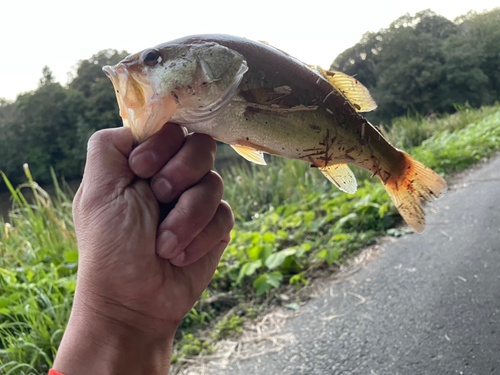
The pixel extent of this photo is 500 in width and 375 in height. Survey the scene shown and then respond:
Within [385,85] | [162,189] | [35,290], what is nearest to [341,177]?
[162,189]

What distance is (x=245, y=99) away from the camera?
3.64 ft

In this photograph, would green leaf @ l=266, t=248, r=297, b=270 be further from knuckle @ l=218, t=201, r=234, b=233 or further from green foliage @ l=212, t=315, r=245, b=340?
knuckle @ l=218, t=201, r=234, b=233

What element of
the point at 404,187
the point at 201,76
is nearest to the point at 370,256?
the point at 404,187

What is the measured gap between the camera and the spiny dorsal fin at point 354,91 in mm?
1352

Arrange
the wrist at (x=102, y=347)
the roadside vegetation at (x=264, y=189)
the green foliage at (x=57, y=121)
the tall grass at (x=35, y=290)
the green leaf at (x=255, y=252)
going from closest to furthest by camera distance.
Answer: the wrist at (x=102, y=347) → the tall grass at (x=35, y=290) → the roadside vegetation at (x=264, y=189) → the green leaf at (x=255, y=252) → the green foliage at (x=57, y=121)

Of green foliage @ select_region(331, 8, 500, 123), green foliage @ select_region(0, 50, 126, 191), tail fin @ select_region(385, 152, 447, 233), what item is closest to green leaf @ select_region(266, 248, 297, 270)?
tail fin @ select_region(385, 152, 447, 233)

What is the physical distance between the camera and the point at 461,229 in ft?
10.9

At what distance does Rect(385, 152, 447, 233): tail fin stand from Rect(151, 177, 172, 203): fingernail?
97 centimetres

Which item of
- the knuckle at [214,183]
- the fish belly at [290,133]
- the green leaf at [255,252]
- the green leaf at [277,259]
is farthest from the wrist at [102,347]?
the green leaf at [255,252]

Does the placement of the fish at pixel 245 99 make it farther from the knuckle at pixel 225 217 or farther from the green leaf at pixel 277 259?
the green leaf at pixel 277 259

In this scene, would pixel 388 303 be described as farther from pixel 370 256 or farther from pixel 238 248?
pixel 238 248

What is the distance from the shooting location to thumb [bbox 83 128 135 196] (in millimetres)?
1184

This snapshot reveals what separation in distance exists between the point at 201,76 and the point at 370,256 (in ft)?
9.10

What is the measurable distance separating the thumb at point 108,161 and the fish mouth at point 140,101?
14cm
